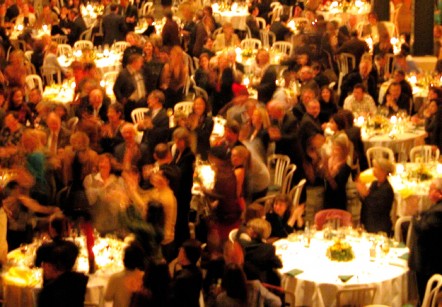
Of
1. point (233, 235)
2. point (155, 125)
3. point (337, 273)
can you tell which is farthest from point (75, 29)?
point (337, 273)

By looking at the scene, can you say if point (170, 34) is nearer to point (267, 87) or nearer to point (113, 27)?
point (113, 27)

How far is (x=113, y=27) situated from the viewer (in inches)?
623

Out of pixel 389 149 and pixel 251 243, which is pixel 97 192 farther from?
pixel 389 149

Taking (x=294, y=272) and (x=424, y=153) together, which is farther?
(x=424, y=153)

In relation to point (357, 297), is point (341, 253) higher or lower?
higher

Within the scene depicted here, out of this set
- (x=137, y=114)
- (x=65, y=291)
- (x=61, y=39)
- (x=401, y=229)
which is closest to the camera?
(x=65, y=291)

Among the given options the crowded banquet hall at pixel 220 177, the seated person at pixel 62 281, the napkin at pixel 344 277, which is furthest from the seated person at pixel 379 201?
the seated person at pixel 62 281

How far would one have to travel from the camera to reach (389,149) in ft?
34.9

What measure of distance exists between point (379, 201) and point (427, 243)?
1.00 meters

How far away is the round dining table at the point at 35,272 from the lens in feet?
24.4

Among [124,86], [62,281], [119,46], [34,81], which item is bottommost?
[62,281]

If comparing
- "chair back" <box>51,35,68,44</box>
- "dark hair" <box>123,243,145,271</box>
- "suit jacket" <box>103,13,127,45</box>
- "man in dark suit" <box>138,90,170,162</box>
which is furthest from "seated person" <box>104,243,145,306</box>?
"chair back" <box>51,35,68,44</box>

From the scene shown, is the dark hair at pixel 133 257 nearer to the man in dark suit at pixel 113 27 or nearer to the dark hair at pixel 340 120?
the dark hair at pixel 340 120

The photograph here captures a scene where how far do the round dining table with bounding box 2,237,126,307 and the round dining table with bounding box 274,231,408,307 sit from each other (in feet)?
4.21
